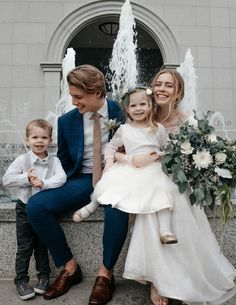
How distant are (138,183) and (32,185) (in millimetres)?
766

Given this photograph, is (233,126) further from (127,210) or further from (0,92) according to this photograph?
(127,210)

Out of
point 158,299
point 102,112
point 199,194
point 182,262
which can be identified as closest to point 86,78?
point 102,112

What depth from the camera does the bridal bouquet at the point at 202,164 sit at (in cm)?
210

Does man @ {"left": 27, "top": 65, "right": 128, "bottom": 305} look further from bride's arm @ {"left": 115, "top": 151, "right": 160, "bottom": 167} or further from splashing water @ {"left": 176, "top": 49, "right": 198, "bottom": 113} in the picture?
splashing water @ {"left": 176, "top": 49, "right": 198, "bottom": 113}

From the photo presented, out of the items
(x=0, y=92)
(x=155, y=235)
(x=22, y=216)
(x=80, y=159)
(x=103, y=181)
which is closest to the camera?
(x=155, y=235)

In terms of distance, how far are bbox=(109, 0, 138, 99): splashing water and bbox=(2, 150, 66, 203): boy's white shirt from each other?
655 cm

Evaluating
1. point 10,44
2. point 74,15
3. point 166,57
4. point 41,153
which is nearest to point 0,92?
point 10,44

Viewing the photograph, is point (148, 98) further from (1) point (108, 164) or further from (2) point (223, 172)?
(2) point (223, 172)

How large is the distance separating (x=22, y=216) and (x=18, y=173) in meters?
0.30

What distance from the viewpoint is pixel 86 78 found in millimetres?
2424

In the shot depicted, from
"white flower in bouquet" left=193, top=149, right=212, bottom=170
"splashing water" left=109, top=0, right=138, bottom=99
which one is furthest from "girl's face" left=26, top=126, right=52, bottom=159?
"splashing water" left=109, top=0, right=138, bottom=99

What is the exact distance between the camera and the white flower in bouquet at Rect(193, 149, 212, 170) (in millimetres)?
2094

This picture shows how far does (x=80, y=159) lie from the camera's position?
2646 millimetres

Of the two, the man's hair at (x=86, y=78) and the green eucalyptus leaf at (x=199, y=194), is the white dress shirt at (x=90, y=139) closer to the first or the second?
the man's hair at (x=86, y=78)
